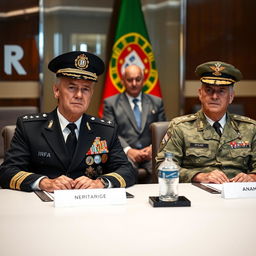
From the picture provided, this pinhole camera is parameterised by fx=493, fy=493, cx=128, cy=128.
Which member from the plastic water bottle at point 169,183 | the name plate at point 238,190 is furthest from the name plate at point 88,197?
the name plate at point 238,190

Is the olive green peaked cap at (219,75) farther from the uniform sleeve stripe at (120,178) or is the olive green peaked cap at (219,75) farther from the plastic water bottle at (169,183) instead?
the plastic water bottle at (169,183)

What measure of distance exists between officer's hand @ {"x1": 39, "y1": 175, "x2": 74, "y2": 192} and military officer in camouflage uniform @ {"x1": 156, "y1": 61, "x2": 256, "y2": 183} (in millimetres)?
731

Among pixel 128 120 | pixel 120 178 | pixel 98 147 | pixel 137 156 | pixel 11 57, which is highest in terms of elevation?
pixel 11 57

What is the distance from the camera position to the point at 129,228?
1589mm

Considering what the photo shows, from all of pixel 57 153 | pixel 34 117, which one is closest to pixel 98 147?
pixel 57 153

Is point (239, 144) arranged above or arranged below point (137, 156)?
above

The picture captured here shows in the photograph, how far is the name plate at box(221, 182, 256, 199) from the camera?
6.79 ft

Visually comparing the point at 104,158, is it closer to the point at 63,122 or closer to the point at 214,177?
the point at 63,122

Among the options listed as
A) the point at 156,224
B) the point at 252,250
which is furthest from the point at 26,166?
the point at 252,250

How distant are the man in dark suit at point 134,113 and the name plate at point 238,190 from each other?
2250mm

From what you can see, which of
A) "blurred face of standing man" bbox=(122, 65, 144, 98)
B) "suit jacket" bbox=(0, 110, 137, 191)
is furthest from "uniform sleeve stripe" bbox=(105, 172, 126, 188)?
"blurred face of standing man" bbox=(122, 65, 144, 98)

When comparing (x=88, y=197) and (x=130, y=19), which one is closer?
(x=88, y=197)

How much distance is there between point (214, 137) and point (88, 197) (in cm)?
111

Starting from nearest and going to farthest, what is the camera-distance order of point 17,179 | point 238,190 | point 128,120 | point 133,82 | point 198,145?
1. point 238,190
2. point 17,179
3. point 198,145
4. point 128,120
5. point 133,82
